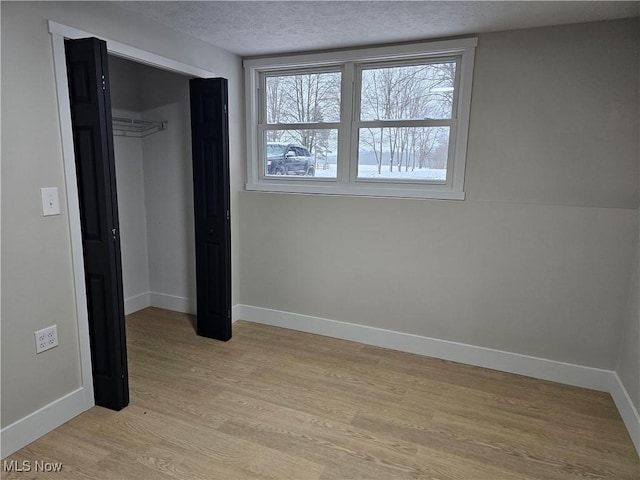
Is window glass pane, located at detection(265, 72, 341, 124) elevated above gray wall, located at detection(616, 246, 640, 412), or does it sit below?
above

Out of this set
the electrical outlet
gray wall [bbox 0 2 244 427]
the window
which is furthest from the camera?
the window

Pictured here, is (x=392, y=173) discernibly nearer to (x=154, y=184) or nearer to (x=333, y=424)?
(x=333, y=424)

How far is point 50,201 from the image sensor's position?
6.73 feet

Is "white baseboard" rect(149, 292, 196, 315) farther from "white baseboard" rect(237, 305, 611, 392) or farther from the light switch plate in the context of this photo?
the light switch plate

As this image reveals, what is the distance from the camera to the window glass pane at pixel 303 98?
10.8ft

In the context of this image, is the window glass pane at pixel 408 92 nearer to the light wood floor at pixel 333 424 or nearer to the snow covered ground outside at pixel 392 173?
the snow covered ground outside at pixel 392 173

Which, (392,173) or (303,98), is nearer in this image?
(392,173)

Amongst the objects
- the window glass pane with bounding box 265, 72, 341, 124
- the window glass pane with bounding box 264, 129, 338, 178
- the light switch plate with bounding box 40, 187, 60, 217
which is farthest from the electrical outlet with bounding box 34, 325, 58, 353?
the window glass pane with bounding box 265, 72, 341, 124

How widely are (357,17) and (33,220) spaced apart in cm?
216

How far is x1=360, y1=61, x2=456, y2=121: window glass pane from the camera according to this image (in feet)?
9.67

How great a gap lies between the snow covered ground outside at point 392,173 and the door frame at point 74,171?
157cm

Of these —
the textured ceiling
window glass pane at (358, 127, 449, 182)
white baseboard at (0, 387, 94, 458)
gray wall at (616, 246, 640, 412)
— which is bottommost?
white baseboard at (0, 387, 94, 458)

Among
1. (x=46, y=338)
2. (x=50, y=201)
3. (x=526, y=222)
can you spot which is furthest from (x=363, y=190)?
(x=46, y=338)

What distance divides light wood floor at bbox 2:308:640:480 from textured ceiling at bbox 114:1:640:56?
7.84ft
